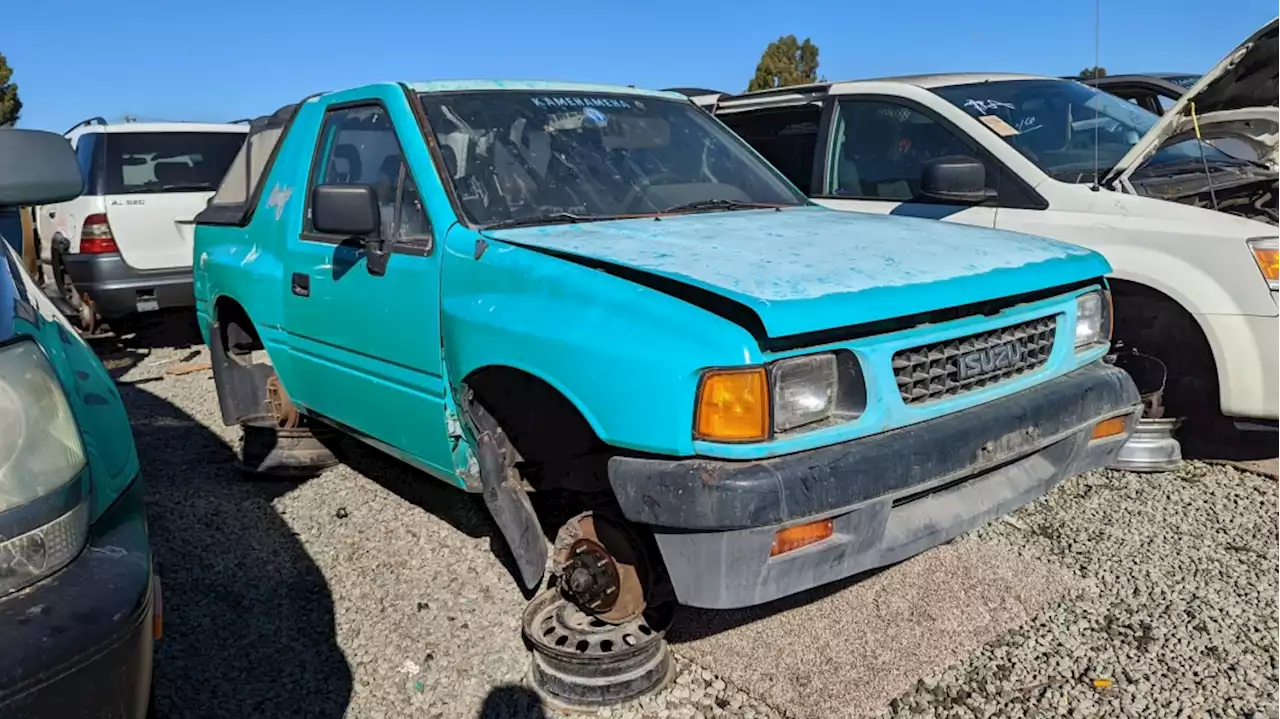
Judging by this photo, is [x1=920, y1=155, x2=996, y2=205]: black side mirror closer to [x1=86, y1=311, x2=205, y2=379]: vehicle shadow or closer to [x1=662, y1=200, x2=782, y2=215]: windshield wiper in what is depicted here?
[x1=662, y1=200, x2=782, y2=215]: windshield wiper

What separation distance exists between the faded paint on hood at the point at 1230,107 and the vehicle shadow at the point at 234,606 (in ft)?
12.9

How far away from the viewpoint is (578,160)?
355cm

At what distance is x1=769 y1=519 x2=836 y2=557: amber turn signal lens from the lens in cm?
237

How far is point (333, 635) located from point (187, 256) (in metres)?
5.82

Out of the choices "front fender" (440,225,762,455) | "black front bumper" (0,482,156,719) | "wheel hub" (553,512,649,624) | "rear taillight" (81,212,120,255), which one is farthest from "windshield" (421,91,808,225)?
"rear taillight" (81,212,120,255)

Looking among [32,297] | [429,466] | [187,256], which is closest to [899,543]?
[429,466]

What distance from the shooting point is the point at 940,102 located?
16.5ft

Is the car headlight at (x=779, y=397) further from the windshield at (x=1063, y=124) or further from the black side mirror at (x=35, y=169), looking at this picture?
the windshield at (x=1063, y=124)

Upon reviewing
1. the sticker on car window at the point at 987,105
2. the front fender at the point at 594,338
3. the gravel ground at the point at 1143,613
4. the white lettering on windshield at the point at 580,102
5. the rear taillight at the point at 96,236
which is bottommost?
the gravel ground at the point at 1143,613

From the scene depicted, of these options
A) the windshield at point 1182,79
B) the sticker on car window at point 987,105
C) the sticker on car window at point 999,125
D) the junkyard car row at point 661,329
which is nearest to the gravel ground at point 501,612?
the junkyard car row at point 661,329

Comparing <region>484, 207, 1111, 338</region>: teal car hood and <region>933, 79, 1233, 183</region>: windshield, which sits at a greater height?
<region>933, 79, 1233, 183</region>: windshield

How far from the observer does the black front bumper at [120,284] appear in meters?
7.75

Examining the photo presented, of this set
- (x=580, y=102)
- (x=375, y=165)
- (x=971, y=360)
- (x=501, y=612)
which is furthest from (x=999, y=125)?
(x=501, y=612)

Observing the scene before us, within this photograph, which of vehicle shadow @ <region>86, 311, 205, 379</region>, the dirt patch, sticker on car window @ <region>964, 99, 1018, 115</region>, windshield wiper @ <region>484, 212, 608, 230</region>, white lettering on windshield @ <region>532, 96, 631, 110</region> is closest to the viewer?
the dirt patch
